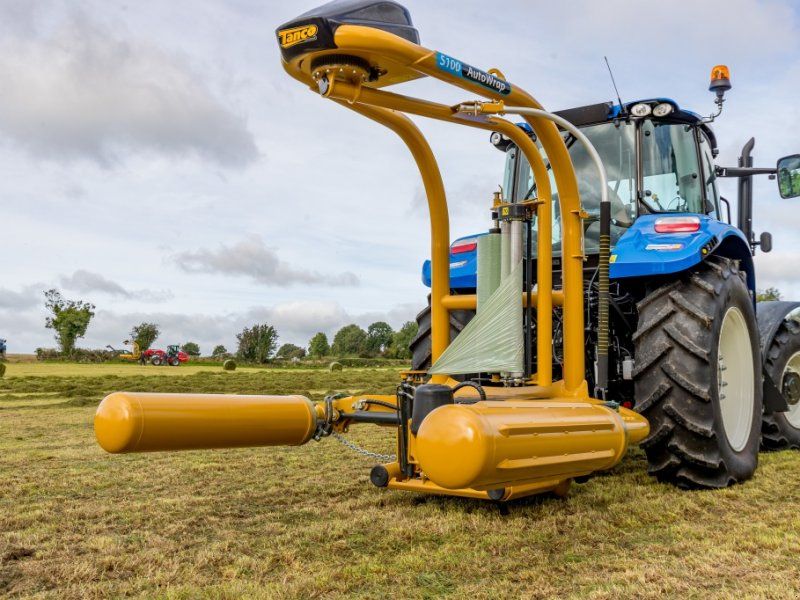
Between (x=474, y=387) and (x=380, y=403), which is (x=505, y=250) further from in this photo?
(x=380, y=403)

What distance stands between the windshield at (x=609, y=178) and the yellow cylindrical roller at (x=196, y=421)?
7.38ft

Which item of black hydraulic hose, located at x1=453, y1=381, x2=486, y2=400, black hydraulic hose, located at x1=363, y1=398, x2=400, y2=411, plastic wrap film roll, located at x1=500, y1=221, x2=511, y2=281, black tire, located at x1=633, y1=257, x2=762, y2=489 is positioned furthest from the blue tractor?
black hydraulic hose, located at x1=363, y1=398, x2=400, y2=411

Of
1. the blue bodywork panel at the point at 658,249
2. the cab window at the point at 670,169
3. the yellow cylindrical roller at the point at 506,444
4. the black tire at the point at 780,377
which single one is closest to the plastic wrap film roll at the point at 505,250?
the blue bodywork panel at the point at 658,249

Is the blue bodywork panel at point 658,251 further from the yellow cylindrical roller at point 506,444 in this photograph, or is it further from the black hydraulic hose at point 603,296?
the yellow cylindrical roller at point 506,444

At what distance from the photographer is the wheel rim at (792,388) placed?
20.9 feet

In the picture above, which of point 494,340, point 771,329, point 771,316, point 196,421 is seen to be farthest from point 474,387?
point 771,316

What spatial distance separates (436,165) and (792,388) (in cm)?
406

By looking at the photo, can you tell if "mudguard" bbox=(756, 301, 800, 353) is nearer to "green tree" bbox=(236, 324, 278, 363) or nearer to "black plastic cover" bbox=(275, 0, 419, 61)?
"black plastic cover" bbox=(275, 0, 419, 61)

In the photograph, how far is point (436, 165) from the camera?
4.25 m

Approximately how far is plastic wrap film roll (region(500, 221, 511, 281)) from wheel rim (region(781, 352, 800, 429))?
11.5 feet

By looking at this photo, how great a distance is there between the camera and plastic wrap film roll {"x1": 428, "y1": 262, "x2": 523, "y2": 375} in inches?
153

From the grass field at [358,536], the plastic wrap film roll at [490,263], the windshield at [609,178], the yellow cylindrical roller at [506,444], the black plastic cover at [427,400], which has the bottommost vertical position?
the grass field at [358,536]

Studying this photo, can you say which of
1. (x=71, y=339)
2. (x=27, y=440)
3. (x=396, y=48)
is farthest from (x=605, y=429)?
(x=71, y=339)

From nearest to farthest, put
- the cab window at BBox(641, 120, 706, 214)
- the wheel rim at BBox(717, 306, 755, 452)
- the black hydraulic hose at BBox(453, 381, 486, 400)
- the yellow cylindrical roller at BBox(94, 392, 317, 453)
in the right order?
1. the yellow cylindrical roller at BBox(94, 392, 317, 453)
2. the black hydraulic hose at BBox(453, 381, 486, 400)
3. the wheel rim at BBox(717, 306, 755, 452)
4. the cab window at BBox(641, 120, 706, 214)
